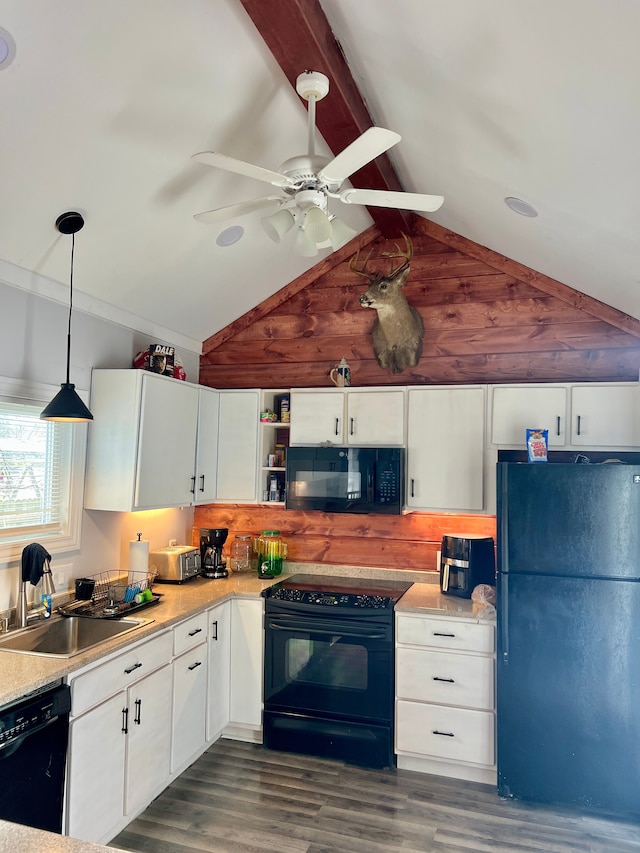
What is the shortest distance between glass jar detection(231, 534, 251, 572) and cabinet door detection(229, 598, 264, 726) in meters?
0.59

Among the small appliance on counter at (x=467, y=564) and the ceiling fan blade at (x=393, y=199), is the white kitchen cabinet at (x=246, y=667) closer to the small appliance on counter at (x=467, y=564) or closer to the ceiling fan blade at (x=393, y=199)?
the small appliance on counter at (x=467, y=564)

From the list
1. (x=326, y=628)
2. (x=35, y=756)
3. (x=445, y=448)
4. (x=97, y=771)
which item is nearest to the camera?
(x=35, y=756)

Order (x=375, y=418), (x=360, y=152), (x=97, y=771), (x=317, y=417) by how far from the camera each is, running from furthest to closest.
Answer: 1. (x=317, y=417)
2. (x=375, y=418)
3. (x=97, y=771)
4. (x=360, y=152)

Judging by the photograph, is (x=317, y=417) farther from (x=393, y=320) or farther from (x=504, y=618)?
(x=504, y=618)

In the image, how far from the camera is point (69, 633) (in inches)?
112

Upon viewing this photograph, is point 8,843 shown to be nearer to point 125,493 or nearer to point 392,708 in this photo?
point 125,493

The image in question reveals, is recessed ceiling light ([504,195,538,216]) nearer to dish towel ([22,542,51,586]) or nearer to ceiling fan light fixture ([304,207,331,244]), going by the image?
ceiling fan light fixture ([304,207,331,244])

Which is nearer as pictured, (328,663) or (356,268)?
(328,663)

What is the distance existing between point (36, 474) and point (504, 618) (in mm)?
2424

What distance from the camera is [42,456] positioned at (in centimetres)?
305

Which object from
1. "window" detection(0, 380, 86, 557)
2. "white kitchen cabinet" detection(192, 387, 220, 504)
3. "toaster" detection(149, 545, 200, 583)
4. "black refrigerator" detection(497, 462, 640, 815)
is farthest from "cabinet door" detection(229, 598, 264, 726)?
"black refrigerator" detection(497, 462, 640, 815)

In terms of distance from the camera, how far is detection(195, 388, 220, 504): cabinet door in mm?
3957

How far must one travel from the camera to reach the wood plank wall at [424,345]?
3.72 meters

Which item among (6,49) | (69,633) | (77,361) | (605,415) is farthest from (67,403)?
(605,415)
